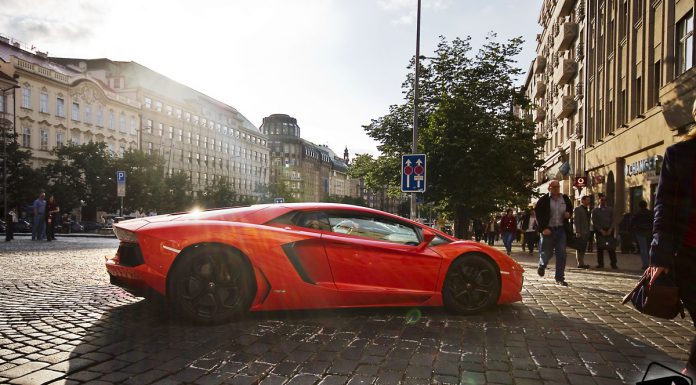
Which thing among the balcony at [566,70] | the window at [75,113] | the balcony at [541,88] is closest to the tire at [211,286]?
the balcony at [566,70]

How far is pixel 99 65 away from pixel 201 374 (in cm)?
7829

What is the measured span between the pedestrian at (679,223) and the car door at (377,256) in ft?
10.1

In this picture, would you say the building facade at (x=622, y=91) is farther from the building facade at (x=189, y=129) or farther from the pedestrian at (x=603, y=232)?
the building facade at (x=189, y=129)

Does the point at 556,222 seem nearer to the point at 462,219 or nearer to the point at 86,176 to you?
the point at 462,219

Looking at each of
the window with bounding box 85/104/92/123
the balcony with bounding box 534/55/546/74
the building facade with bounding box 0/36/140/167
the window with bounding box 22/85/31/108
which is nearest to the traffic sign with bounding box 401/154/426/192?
the balcony with bounding box 534/55/546/74

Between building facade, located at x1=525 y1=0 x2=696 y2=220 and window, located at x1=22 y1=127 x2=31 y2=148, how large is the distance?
47.2 meters

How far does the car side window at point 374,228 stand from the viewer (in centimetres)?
581

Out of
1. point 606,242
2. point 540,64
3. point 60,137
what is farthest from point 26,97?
point 606,242

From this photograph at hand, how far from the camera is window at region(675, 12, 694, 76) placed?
1641cm

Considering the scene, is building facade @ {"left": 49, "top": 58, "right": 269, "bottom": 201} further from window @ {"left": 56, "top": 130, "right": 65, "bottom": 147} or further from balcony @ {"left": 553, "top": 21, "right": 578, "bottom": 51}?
balcony @ {"left": 553, "top": 21, "right": 578, "bottom": 51}

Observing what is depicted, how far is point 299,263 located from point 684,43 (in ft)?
55.0

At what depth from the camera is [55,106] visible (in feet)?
186

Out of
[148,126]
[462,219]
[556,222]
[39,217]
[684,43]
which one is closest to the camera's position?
[556,222]

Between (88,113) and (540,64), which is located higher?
(540,64)
